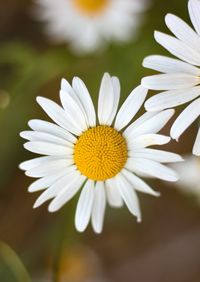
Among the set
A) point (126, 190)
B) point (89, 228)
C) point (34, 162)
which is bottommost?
point (89, 228)

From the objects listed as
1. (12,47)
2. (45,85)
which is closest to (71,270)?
(45,85)

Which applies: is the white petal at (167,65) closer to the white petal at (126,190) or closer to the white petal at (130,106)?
the white petal at (130,106)

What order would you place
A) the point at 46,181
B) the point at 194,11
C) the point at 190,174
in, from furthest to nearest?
the point at 190,174, the point at 46,181, the point at 194,11

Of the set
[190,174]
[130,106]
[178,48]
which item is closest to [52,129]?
[130,106]

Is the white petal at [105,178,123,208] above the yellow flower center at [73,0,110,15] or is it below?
below

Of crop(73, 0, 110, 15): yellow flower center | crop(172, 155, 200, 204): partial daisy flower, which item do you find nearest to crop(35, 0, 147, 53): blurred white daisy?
crop(73, 0, 110, 15): yellow flower center

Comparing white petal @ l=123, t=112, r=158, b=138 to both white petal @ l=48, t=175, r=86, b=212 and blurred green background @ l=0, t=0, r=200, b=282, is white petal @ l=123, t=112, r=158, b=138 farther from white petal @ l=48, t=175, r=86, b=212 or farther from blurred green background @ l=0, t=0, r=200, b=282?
blurred green background @ l=0, t=0, r=200, b=282

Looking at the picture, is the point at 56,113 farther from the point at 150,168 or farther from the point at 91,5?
the point at 91,5
